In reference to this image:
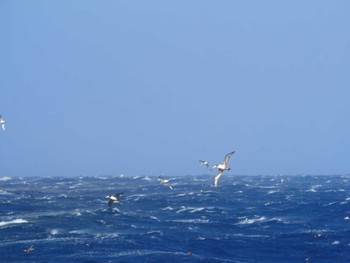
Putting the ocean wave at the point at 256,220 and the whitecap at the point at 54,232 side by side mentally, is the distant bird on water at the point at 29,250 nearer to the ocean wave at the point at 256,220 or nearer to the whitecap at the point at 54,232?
the whitecap at the point at 54,232

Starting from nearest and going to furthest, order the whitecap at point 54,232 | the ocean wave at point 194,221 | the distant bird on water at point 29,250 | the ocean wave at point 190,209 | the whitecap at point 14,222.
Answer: the distant bird on water at point 29,250
the whitecap at point 54,232
the whitecap at point 14,222
the ocean wave at point 194,221
the ocean wave at point 190,209

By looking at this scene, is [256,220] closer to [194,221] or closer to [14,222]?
[194,221]

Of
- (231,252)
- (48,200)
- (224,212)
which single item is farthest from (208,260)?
(48,200)

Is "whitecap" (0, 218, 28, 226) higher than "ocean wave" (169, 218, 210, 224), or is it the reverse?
"ocean wave" (169, 218, 210, 224)

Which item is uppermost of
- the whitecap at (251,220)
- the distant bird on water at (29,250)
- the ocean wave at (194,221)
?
the whitecap at (251,220)

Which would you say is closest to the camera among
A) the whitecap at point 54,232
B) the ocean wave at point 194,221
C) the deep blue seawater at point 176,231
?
the deep blue seawater at point 176,231

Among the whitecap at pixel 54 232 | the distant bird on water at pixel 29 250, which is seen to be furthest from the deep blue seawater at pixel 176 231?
the distant bird on water at pixel 29 250

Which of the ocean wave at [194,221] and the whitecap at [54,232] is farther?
the ocean wave at [194,221]

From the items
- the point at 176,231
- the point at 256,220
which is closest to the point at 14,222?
the point at 176,231

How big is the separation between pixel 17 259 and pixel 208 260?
2421 cm

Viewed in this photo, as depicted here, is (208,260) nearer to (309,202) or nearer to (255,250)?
(255,250)

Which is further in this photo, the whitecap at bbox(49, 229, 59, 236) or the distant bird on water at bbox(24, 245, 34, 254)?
the whitecap at bbox(49, 229, 59, 236)

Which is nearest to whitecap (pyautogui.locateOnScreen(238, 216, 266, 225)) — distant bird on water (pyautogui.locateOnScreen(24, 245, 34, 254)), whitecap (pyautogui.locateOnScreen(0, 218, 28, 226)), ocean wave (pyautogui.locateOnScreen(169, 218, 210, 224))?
ocean wave (pyautogui.locateOnScreen(169, 218, 210, 224))

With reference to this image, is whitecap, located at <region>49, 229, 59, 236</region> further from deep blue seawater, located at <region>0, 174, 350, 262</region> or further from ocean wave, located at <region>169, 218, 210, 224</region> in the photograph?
ocean wave, located at <region>169, 218, 210, 224</region>
